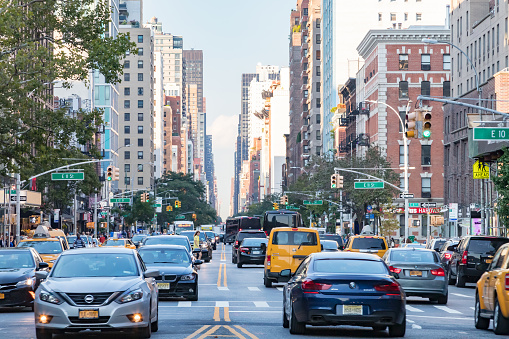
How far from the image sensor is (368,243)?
36.8m

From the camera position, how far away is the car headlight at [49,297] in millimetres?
15054

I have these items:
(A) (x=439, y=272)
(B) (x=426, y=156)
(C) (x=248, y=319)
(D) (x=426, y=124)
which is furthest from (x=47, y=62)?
(B) (x=426, y=156)

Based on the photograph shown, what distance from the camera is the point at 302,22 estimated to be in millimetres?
197625

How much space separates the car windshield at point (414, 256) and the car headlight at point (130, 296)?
13.0 metres

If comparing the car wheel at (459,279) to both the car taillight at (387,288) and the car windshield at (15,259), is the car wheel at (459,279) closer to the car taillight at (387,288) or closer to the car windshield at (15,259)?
the car windshield at (15,259)

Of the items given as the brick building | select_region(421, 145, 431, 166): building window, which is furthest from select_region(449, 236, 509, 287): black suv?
select_region(421, 145, 431, 166): building window

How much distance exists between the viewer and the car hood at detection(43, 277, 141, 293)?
1518cm

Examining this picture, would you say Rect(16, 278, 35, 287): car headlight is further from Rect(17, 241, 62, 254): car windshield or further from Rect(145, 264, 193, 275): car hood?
Rect(17, 241, 62, 254): car windshield

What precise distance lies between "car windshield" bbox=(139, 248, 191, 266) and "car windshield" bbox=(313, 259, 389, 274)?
31.8ft

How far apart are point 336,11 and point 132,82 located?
207ft

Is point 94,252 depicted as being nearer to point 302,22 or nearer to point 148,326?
point 148,326

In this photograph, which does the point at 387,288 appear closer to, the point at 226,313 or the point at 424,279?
the point at 226,313

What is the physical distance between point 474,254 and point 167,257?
1392 centimetres

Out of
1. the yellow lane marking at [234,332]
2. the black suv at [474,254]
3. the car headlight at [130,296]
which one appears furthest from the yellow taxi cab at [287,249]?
the car headlight at [130,296]
